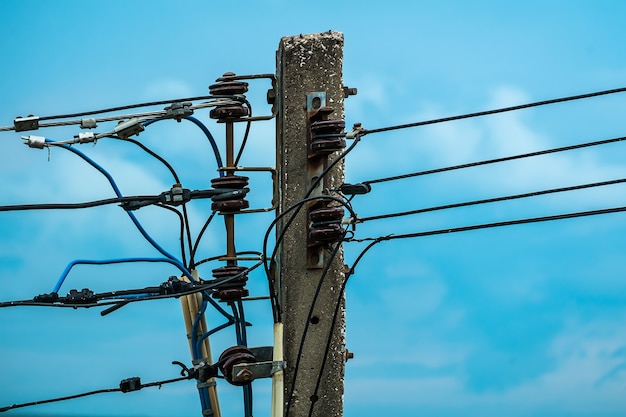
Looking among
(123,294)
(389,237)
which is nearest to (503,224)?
(389,237)

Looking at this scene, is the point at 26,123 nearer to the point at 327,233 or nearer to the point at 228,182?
the point at 228,182

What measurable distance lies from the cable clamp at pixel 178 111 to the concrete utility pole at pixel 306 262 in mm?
683

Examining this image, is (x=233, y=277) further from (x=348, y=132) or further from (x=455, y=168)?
(x=455, y=168)

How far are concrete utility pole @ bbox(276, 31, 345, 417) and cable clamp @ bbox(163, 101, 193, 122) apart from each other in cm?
68

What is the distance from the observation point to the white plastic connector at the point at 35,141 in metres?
7.16

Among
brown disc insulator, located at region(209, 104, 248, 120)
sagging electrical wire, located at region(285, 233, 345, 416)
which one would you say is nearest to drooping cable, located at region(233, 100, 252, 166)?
brown disc insulator, located at region(209, 104, 248, 120)

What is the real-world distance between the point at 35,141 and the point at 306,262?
5.80ft

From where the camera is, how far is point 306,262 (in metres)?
6.98

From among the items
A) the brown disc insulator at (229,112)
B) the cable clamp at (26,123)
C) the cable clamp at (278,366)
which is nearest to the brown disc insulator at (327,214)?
the cable clamp at (278,366)

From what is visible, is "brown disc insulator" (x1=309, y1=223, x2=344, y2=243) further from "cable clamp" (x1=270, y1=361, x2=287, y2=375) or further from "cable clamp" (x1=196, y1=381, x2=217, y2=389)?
"cable clamp" (x1=196, y1=381, x2=217, y2=389)

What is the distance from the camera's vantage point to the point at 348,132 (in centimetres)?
730

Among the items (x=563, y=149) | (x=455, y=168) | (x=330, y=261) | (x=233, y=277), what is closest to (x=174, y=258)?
(x=233, y=277)

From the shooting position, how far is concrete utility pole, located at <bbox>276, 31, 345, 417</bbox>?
697cm

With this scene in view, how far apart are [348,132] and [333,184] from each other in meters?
0.39
